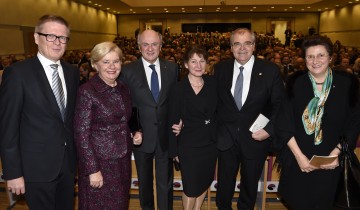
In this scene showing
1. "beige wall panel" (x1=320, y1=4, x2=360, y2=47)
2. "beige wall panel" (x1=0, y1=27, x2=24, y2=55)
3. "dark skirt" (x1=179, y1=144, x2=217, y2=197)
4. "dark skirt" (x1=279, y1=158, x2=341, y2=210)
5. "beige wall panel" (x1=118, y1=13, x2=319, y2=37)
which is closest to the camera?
"dark skirt" (x1=279, y1=158, x2=341, y2=210)

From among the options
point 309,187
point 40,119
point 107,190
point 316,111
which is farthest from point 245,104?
point 40,119

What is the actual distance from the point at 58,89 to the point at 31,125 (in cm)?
31

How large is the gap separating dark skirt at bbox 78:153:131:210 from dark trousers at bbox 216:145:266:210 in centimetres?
100

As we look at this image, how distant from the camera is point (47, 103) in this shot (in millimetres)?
2090

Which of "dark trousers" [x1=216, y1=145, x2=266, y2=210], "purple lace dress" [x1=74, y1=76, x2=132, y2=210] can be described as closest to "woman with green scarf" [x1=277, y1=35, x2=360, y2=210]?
"dark trousers" [x1=216, y1=145, x2=266, y2=210]

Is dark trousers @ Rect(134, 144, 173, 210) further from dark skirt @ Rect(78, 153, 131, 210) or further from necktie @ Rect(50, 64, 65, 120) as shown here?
necktie @ Rect(50, 64, 65, 120)

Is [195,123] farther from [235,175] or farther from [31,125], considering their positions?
[31,125]

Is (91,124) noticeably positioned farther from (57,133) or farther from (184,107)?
(184,107)

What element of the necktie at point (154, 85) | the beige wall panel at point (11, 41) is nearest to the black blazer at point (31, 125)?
the necktie at point (154, 85)

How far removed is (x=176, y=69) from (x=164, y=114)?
0.48 m

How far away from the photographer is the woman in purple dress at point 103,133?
216cm

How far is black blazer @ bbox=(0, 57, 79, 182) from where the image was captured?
77.8 inches

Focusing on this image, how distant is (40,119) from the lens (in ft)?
6.88

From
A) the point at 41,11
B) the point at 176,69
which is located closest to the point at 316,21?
the point at 41,11
